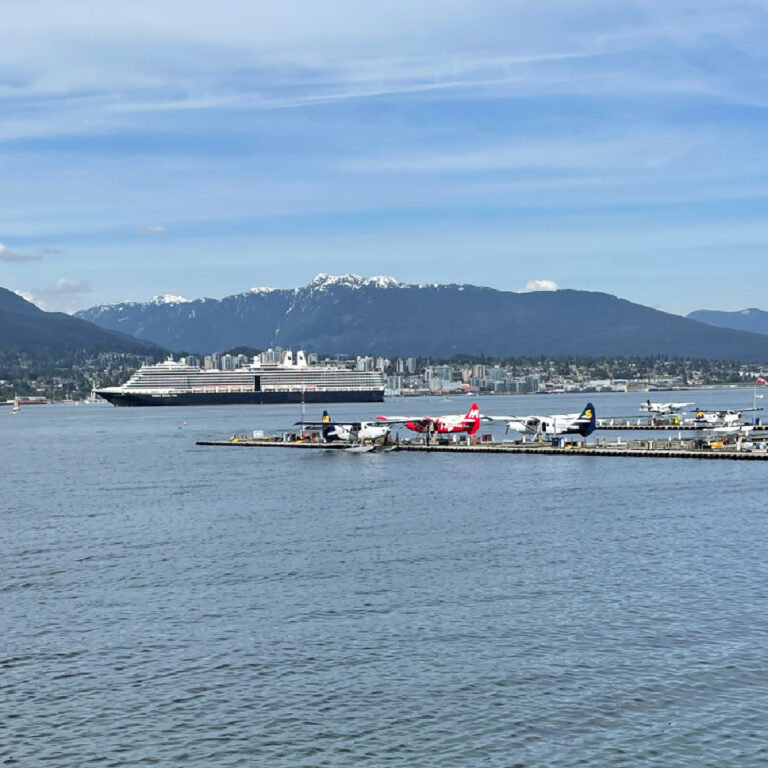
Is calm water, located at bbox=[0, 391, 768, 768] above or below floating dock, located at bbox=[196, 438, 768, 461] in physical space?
below

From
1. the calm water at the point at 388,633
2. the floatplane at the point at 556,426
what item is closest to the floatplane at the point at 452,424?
the floatplane at the point at 556,426

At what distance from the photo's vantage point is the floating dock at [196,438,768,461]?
7306cm

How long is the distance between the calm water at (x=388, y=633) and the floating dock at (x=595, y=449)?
2272 cm

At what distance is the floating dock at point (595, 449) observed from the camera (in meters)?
73.1

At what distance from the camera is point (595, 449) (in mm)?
77438

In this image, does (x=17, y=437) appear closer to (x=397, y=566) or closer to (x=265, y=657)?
(x=397, y=566)

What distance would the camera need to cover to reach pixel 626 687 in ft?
69.7

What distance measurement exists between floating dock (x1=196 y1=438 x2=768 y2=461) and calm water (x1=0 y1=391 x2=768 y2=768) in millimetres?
22723

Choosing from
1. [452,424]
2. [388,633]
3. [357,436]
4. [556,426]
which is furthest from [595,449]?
[388,633]

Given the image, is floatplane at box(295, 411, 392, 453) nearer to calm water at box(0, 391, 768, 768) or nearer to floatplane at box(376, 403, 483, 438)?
floatplane at box(376, 403, 483, 438)

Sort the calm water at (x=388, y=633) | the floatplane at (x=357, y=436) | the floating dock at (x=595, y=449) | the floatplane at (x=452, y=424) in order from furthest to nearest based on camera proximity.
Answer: the floatplane at (x=452, y=424)
the floatplane at (x=357, y=436)
the floating dock at (x=595, y=449)
the calm water at (x=388, y=633)

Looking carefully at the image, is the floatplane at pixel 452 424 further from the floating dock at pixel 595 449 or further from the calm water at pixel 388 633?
the calm water at pixel 388 633

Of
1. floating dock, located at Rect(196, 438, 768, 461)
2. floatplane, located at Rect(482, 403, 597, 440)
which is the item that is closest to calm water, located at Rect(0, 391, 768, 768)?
floating dock, located at Rect(196, 438, 768, 461)

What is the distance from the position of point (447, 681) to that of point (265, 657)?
13.7 ft
